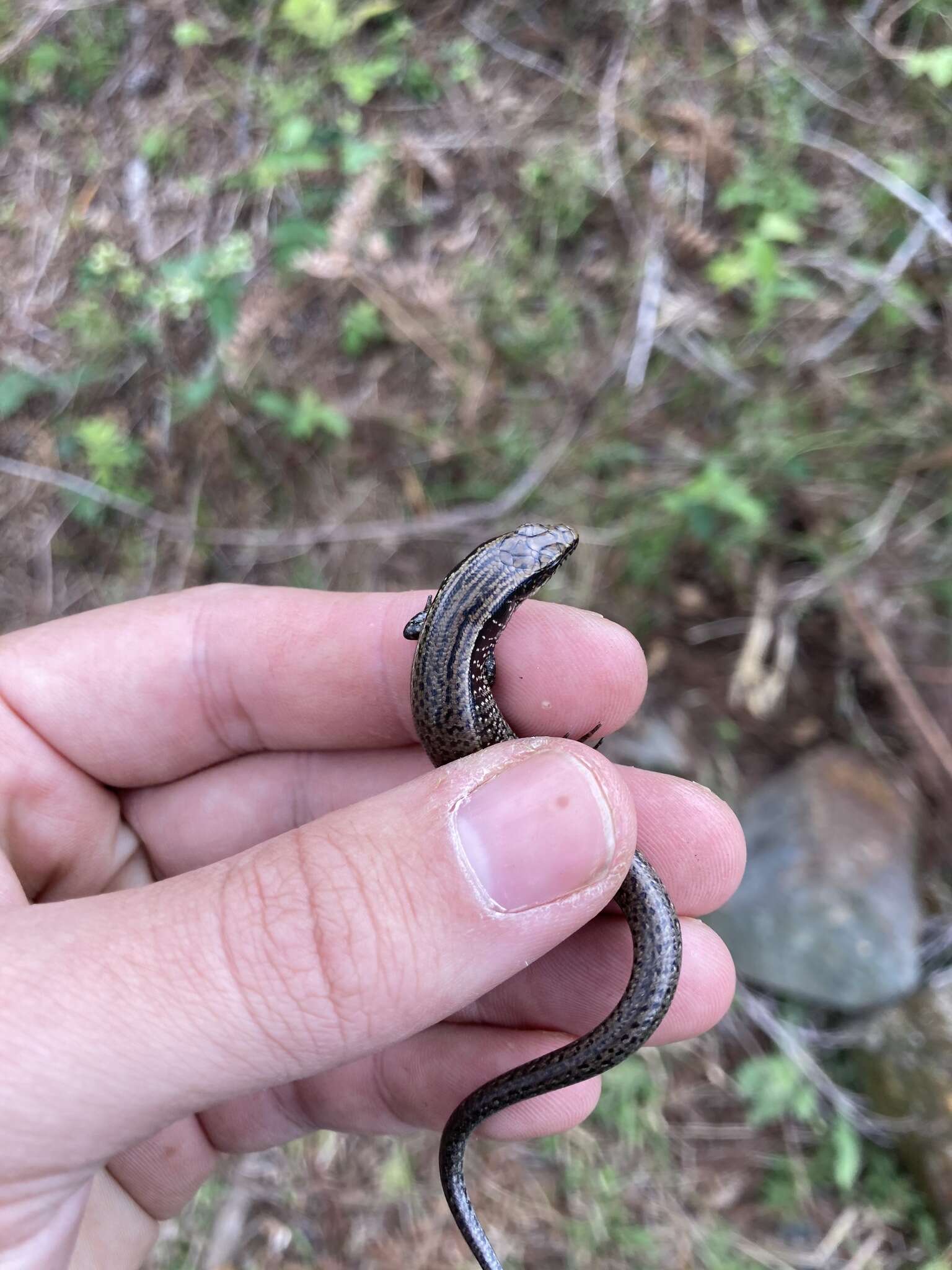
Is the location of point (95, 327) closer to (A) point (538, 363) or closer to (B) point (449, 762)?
(A) point (538, 363)

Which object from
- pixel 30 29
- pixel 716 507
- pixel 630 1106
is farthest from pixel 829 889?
pixel 30 29

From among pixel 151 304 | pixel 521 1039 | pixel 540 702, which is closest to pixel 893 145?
pixel 540 702

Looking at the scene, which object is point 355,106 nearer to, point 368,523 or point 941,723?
point 368,523

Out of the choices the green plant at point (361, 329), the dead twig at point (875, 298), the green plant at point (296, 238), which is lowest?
the dead twig at point (875, 298)

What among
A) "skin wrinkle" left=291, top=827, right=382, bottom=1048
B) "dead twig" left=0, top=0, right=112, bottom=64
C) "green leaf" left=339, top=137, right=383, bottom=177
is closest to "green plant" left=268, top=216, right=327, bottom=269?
"green leaf" left=339, top=137, right=383, bottom=177

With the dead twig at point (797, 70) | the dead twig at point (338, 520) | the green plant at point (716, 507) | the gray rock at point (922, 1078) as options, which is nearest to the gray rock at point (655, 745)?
the green plant at point (716, 507)

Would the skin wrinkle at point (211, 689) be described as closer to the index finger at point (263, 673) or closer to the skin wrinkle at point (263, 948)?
the index finger at point (263, 673)
